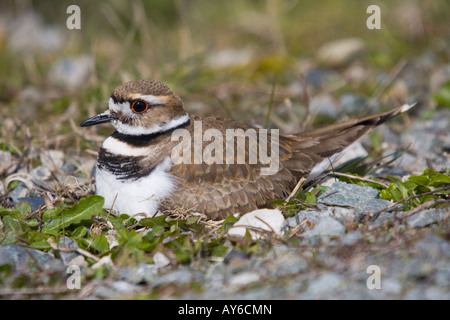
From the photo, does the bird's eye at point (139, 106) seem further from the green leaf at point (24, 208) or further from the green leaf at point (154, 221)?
the green leaf at point (24, 208)

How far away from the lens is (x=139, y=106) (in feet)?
12.6

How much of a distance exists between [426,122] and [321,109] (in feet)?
3.62

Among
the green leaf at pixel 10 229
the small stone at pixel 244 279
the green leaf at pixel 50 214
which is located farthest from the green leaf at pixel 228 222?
the green leaf at pixel 10 229

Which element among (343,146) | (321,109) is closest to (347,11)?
(321,109)

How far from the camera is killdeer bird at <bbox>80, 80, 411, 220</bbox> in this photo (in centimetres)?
364

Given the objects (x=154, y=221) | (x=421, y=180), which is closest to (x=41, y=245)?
(x=154, y=221)

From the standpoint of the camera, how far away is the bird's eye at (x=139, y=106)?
382 cm

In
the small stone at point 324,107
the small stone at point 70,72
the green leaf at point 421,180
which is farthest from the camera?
the small stone at point 70,72

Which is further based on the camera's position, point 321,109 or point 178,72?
point 178,72

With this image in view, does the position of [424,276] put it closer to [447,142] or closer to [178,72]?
[447,142]

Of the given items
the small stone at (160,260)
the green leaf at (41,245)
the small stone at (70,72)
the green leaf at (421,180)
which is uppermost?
the small stone at (70,72)

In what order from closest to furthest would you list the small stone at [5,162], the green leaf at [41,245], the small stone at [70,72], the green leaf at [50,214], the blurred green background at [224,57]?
the green leaf at [41,245] → the green leaf at [50,214] → the small stone at [5,162] → the blurred green background at [224,57] → the small stone at [70,72]

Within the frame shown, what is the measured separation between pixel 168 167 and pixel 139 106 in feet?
1.68

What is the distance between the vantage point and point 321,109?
591 cm
